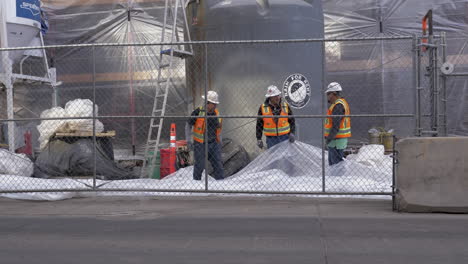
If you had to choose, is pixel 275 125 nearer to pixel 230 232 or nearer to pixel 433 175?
pixel 433 175

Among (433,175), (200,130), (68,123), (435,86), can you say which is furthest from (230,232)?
(68,123)

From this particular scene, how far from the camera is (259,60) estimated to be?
488 inches

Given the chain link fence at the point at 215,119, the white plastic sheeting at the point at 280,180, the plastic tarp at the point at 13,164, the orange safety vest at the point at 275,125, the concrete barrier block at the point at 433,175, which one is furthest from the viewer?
the plastic tarp at the point at 13,164

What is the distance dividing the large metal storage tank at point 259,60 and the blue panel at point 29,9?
4093 mm

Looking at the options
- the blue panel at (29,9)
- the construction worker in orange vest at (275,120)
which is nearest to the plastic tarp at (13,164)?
the blue panel at (29,9)

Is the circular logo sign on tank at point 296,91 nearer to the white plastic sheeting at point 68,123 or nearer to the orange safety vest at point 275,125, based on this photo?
the orange safety vest at point 275,125

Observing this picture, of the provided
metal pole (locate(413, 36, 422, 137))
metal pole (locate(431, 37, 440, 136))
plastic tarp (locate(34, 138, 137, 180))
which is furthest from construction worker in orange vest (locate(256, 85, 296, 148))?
plastic tarp (locate(34, 138, 137, 180))

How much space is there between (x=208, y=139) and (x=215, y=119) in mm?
387

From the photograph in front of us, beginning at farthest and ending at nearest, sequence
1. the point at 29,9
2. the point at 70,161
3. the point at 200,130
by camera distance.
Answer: the point at 29,9, the point at 70,161, the point at 200,130

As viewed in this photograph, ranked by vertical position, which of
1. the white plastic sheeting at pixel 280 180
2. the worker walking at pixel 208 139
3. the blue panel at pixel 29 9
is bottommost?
the white plastic sheeting at pixel 280 180

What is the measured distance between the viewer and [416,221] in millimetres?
7363

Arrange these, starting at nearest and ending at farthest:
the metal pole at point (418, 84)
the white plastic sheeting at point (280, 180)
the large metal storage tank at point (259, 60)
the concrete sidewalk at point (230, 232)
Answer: the concrete sidewalk at point (230, 232) < the metal pole at point (418, 84) < the white plastic sheeting at point (280, 180) < the large metal storage tank at point (259, 60)

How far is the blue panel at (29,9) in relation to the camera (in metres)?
13.3

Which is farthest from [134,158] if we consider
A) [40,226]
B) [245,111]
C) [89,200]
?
[40,226]
